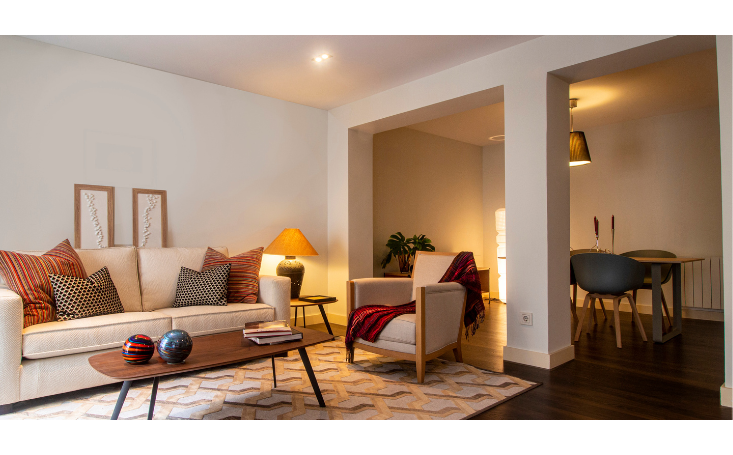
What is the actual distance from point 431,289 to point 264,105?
115 inches

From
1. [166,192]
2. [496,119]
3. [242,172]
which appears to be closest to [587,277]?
[496,119]

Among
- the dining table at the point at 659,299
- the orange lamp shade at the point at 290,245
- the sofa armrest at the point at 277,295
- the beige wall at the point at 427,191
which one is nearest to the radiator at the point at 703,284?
the dining table at the point at 659,299

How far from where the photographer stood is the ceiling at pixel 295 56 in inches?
136

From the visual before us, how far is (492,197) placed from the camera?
768 cm

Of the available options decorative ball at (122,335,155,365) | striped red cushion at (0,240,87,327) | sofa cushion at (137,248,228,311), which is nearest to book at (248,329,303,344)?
decorative ball at (122,335,155,365)

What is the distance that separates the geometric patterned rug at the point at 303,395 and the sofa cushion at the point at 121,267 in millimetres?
702

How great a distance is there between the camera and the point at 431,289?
9.99ft

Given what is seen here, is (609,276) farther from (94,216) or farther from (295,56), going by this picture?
(94,216)

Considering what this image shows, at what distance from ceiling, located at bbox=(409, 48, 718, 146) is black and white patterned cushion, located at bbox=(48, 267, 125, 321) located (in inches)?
172

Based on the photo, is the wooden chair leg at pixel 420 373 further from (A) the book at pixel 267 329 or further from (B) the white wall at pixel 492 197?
(B) the white wall at pixel 492 197

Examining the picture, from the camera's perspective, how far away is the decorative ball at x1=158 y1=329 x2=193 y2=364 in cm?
204

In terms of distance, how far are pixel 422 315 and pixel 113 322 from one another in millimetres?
1960

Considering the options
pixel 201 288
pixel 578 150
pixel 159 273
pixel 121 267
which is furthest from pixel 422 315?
pixel 578 150
